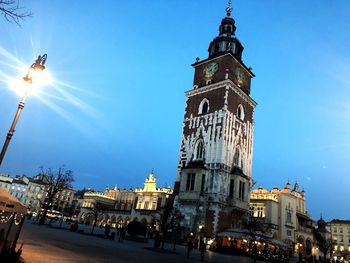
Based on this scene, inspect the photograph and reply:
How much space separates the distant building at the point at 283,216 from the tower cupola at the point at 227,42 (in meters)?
28.7

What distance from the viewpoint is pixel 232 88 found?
51.4 metres

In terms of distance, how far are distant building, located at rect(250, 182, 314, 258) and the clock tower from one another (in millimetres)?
14312

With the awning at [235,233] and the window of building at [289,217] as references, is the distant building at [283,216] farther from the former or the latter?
the awning at [235,233]

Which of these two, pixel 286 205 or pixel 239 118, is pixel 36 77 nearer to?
pixel 239 118

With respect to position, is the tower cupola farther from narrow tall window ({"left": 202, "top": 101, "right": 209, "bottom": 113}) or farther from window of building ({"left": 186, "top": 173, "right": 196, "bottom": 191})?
window of building ({"left": 186, "top": 173, "right": 196, "bottom": 191})

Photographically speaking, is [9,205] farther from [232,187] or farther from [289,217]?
[289,217]

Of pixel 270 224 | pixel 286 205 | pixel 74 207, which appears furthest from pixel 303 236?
pixel 74 207

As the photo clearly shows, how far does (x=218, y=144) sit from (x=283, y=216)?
88.6 ft

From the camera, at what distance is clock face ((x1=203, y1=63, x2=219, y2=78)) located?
54297 mm

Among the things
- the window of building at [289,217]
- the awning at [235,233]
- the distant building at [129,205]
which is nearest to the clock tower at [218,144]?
the awning at [235,233]

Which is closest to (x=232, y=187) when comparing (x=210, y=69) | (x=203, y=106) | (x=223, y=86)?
(x=203, y=106)

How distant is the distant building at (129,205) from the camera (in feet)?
225

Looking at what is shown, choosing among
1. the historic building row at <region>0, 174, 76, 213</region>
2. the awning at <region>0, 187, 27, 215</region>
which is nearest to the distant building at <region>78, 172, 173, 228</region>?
the historic building row at <region>0, 174, 76, 213</region>

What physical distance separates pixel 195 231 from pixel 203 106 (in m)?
20.5
